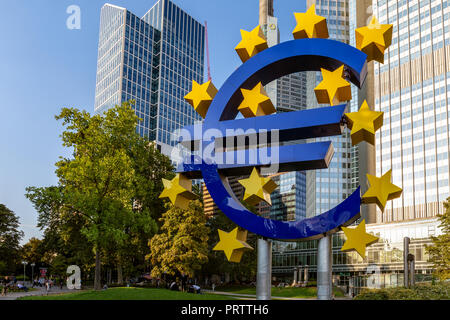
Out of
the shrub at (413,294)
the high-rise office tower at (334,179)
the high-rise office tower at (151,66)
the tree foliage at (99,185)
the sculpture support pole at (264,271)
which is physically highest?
the high-rise office tower at (151,66)

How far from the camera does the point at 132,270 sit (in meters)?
44.3

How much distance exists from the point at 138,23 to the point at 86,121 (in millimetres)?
130030

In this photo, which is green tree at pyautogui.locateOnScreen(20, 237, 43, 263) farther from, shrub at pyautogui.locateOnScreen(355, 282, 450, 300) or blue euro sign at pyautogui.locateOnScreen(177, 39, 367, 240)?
shrub at pyautogui.locateOnScreen(355, 282, 450, 300)

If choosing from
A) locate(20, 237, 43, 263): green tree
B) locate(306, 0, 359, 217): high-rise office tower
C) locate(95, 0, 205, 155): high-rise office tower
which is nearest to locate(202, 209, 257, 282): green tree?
locate(20, 237, 43, 263): green tree

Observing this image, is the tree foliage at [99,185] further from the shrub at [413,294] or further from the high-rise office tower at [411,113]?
the high-rise office tower at [411,113]

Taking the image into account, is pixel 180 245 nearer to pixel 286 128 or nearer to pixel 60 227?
pixel 60 227

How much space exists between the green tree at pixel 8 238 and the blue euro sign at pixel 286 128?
5210cm

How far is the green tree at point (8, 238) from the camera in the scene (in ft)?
204

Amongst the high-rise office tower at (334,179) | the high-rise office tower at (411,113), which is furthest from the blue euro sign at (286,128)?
the high-rise office tower at (334,179)

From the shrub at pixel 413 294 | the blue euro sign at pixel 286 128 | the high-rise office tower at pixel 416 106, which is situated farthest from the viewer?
the high-rise office tower at pixel 416 106

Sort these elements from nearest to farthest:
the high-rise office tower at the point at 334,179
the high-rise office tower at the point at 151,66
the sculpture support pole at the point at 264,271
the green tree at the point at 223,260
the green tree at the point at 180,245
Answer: the sculpture support pole at the point at 264,271
the green tree at the point at 180,245
the green tree at the point at 223,260
the high-rise office tower at the point at 334,179
the high-rise office tower at the point at 151,66

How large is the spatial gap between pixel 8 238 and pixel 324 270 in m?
58.5
